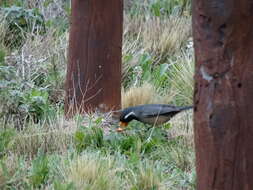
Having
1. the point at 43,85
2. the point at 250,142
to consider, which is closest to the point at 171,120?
the point at 43,85

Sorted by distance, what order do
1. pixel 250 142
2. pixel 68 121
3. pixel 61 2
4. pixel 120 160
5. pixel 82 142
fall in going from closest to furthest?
1. pixel 250 142
2. pixel 120 160
3. pixel 82 142
4. pixel 68 121
5. pixel 61 2

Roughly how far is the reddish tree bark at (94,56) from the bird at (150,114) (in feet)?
2.02

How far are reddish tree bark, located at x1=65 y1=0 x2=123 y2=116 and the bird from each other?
615 mm

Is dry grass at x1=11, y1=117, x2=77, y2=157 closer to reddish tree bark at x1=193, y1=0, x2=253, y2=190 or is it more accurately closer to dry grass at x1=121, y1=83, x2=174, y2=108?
dry grass at x1=121, y1=83, x2=174, y2=108

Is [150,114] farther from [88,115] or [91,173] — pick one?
[91,173]

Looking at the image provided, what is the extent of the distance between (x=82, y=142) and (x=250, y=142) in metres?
2.82

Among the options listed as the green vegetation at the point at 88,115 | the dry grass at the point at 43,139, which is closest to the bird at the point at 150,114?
the green vegetation at the point at 88,115

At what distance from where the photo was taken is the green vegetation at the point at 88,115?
5551 mm

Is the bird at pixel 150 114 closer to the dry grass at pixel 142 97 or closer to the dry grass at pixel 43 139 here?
the dry grass at pixel 43 139

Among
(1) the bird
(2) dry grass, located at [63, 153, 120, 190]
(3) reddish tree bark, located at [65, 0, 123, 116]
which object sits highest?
(3) reddish tree bark, located at [65, 0, 123, 116]

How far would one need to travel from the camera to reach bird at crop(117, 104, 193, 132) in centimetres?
677

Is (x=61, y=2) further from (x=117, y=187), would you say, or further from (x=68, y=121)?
(x=117, y=187)

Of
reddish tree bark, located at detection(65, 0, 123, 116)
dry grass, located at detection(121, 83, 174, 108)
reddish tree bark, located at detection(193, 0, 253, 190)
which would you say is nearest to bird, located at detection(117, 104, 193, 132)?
reddish tree bark, located at detection(65, 0, 123, 116)

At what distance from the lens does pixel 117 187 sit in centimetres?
534
